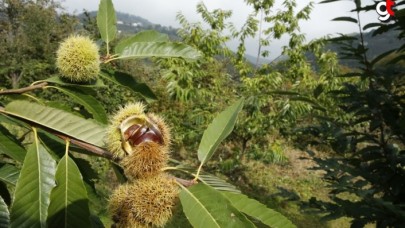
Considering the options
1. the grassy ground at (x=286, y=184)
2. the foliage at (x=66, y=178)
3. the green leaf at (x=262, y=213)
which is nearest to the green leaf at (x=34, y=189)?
the foliage at (x=66, y=178)

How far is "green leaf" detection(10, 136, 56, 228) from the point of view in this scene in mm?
655

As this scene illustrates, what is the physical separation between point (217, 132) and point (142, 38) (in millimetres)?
464

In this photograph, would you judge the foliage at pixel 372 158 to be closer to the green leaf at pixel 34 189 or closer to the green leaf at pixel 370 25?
the green leaf at pixel 370 25

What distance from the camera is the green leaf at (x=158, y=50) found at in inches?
40.4

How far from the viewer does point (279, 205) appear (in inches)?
251

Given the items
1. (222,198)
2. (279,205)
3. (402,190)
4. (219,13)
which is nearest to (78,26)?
(219,13)

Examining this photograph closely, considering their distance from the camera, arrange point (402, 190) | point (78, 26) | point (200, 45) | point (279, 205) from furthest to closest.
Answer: point (78, 26) → point (279, 205) → point (200, 45) → point (402, 190)

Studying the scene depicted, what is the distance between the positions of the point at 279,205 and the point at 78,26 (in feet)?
44.2

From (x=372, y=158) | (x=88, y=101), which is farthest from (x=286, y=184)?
(x=88, y=101)

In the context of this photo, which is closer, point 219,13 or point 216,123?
point 216,123

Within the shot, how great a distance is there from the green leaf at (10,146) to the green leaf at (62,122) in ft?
0.29

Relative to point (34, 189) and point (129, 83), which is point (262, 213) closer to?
point (34, 189)

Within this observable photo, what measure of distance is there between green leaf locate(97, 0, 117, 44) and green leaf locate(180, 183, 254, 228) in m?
0.66

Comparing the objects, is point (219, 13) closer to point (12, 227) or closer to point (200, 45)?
point (200, 45)
